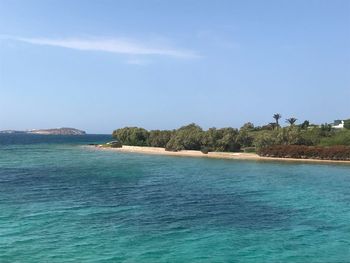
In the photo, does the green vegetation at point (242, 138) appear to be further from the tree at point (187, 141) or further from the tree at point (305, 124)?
the tree at point (305, 124)

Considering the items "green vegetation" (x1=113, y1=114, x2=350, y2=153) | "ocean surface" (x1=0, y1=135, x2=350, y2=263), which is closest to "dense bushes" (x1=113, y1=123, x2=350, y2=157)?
"green vegetation" (x1=113, y1=114, x2=350, y2=153)

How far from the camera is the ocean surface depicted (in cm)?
2326

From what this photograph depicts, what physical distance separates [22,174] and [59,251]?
43401mm

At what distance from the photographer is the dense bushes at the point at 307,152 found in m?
98.9

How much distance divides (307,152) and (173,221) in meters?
78.2

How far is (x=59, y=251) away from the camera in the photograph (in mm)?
23234

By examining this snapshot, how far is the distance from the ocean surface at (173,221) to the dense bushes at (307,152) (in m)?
45.8

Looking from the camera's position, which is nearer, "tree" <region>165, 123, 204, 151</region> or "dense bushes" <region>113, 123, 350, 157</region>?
"dense bushes" <region>113, 123, 350, 157</region>

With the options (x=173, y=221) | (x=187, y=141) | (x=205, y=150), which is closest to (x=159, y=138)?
(x=187, y=141)

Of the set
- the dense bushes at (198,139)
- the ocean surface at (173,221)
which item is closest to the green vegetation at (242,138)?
the dense bushes at (198,139)

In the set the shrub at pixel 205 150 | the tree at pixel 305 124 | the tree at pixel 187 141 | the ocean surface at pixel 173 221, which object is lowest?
the ocean surface at pixel 173 221

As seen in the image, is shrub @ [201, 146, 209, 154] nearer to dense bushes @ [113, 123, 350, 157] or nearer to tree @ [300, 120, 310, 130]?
dense bushes @ [113, 123, 350, 157]

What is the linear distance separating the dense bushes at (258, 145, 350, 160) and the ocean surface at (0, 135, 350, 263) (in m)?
45.8

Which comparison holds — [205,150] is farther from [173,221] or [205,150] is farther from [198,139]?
[173,221]
